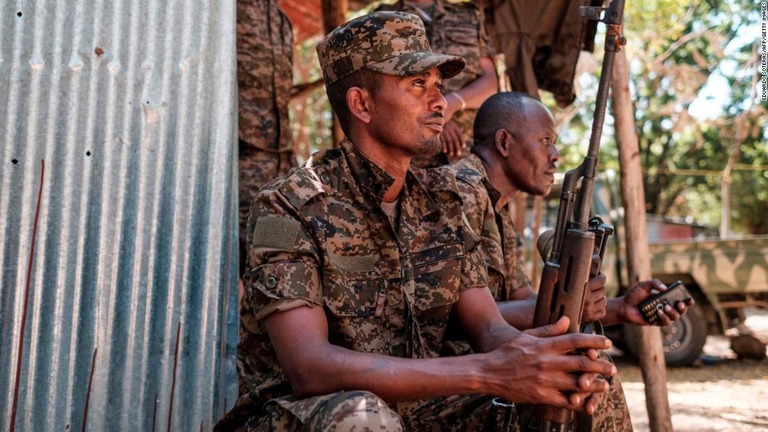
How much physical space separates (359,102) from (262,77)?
4.71 feet

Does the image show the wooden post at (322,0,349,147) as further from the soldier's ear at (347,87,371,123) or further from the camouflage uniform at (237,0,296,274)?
the soldier's ear at (347,87,371,123)

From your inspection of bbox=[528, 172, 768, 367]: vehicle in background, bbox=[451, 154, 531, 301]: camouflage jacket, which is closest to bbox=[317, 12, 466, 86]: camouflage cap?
bbox=[451, 154, 531, 301]: camouflage jacket

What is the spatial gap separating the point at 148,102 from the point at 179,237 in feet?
1.61

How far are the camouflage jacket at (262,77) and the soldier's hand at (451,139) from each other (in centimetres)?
78

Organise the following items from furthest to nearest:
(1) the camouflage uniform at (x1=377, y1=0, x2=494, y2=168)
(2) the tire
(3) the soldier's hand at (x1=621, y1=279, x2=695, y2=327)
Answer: (2) the tire → (1) the camouflage uniform at (x1=377, y1=0, x2=494, y2=168) → (3) the soldier's hand at (x1=621, y1=279, x2=695, y2=327)

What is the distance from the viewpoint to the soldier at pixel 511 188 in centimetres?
272

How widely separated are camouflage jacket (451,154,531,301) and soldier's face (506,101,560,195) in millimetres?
148

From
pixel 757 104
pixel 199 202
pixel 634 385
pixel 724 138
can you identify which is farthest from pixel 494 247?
pixel 724 138

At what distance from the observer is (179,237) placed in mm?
2691

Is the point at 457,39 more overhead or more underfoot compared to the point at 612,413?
more overhead

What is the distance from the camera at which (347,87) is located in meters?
2.36

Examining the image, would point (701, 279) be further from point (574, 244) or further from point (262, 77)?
point (574, 244)

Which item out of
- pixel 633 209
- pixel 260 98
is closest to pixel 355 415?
pixel 260 98

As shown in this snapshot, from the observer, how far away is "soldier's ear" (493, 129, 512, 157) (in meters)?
3.45
